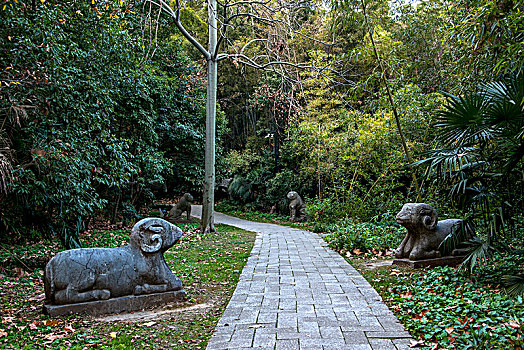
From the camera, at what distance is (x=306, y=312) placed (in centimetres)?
392

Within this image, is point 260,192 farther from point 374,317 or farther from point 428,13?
point 374,317

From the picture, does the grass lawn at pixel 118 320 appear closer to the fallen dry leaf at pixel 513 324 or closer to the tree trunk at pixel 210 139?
the fallen dry leaf at pixel 513 324

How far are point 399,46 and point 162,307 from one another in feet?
35.4

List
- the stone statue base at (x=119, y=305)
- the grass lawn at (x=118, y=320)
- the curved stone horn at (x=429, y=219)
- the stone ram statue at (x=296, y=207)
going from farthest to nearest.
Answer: the stone ram statue at (x=296, y=207) < the curved stone horn at (x=429, y=219) < the stone statue base at (x=119, y=305) < the grass lawn at (x=118, y=320)

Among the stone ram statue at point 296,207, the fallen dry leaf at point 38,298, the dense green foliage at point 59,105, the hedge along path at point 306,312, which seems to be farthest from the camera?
the stone ram statue at point 296,207

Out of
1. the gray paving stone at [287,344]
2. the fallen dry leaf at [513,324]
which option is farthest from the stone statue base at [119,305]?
the fallen dry leaf at [513,324]

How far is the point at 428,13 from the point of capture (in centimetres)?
1207

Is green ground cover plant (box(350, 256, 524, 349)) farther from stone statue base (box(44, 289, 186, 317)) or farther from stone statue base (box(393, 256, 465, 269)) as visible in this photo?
stone statue base (box(44, 289, 186, 317))

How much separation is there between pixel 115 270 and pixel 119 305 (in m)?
0.37

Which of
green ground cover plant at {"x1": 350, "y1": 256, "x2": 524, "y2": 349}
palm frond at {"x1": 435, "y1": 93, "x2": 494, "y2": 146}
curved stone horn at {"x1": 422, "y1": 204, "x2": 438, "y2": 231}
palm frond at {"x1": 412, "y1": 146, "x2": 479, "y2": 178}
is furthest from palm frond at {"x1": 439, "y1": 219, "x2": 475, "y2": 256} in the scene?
palm frond at {"x1": 435, "y1": 93, "x2": 494, "y2": 146}

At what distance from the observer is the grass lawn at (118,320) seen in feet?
10.7

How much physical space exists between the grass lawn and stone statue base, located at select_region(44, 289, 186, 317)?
0.09 m

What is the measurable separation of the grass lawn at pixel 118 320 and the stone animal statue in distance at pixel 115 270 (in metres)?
0.26

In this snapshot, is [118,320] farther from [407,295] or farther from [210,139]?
[210,139]
